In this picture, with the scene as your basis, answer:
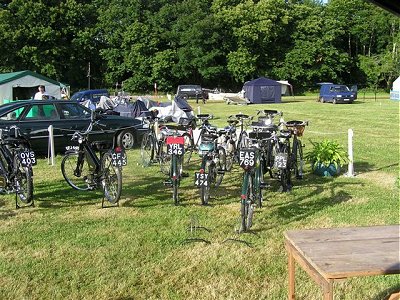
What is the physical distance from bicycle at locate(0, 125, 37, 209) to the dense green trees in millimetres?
46673

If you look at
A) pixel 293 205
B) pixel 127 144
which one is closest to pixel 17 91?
pixel 127 144

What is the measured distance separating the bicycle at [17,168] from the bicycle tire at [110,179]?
946mm

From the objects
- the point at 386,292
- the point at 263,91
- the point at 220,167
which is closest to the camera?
the point at 386,292

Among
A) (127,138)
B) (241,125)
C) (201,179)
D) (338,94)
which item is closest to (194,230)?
(201,179)

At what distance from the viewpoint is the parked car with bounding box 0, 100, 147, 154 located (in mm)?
10414

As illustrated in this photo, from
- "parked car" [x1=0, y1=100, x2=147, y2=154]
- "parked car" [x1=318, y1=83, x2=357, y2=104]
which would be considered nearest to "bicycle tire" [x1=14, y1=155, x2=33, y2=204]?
"parked car" [x1=0, y1=100, x2=147, y2=154]

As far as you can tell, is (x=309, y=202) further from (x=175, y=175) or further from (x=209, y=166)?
(x=175, y=175)

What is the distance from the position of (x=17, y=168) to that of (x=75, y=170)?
1077 millimetres

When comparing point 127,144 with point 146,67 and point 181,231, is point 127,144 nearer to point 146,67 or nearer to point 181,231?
point 181,231

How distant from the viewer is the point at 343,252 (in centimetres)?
290

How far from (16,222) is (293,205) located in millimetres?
3639

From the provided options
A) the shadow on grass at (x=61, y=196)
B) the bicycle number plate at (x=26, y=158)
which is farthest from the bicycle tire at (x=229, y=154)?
the bicycle number plate at (x=26, y=158)

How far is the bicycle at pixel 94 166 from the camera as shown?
6.56 m

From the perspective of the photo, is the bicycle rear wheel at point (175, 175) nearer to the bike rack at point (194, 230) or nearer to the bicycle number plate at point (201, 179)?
the bicycle number plate at point (201, 179)
